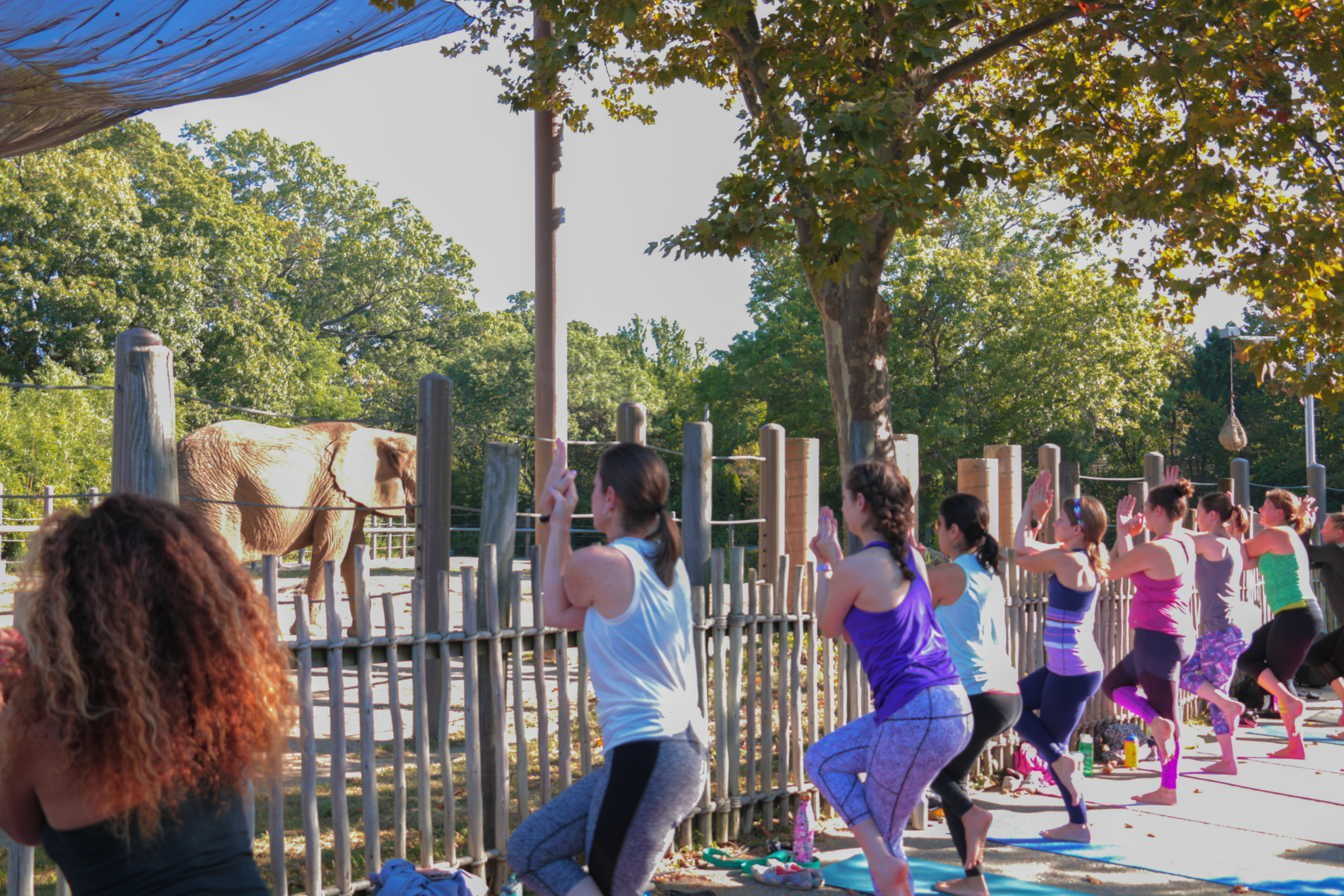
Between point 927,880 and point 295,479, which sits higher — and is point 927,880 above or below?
below

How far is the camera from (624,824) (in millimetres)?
3363

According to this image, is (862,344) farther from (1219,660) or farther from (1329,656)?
(1329,656)

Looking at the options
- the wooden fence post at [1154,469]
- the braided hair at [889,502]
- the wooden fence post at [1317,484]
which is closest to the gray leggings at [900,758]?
the braided hair at [889,502]

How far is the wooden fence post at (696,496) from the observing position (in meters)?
7.00

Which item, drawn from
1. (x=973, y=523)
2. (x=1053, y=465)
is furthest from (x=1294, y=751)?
(x=973, y=523)

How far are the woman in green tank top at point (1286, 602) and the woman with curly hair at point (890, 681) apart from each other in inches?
223

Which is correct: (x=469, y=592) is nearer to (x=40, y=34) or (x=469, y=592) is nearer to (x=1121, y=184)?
(x=40, y=34)

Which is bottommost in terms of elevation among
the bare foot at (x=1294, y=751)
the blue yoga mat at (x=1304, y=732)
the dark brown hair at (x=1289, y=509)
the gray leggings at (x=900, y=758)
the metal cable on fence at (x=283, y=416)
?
the blue yoga mat at (x=1304, y=732)

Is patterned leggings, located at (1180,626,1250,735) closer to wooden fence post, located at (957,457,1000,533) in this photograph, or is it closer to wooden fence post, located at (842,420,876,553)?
wooden fence post, located at (957,457,1000,533)

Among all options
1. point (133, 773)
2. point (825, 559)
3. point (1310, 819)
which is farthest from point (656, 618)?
point (1310, 819)

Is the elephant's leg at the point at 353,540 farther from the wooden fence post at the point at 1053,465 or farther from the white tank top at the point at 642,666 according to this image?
the white tank top at the point at 642,666

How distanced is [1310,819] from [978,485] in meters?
3.42

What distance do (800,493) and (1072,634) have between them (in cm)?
475

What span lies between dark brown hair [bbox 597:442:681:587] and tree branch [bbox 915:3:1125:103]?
20.4ft
